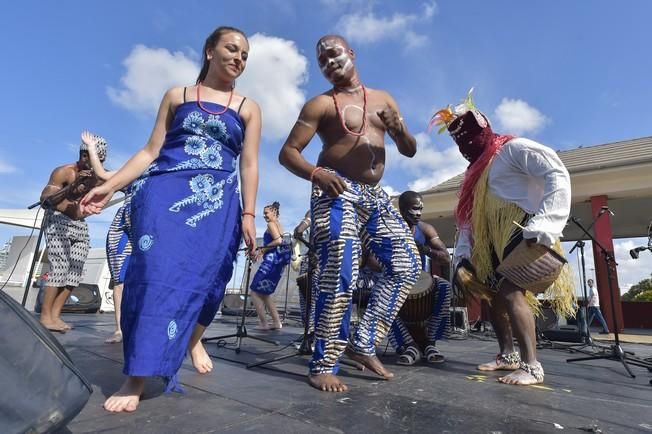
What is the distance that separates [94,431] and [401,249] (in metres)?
1.61

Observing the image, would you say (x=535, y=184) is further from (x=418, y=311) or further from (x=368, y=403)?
(x=368, y=403)

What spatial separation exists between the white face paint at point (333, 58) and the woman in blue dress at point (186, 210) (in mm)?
468

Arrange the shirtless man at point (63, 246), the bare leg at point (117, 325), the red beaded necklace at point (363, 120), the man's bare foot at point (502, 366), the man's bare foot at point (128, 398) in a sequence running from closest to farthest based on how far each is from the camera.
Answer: the man's bare foot at point (128, 398)
the red beaded necklace at point (363, 120)
the man's bare foot at point (502, 366)
the bare leg at point (117, 325)
the shirtless man at point (63, 246)

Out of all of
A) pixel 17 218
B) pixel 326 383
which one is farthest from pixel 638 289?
pixel 17 218

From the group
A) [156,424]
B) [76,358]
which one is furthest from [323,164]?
[76,358]

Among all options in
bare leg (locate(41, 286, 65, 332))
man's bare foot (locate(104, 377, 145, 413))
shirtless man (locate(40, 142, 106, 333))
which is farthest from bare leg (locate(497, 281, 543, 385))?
bare leg (locate(41, 286, 65, 332))

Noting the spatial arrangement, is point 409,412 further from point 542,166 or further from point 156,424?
point 542,166

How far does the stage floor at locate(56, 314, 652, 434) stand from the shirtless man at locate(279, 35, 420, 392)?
293 millimetres

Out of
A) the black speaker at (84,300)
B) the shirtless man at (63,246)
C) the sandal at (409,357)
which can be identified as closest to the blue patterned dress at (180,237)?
the sandal at (409,357)

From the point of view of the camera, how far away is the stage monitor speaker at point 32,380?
32.0 inches

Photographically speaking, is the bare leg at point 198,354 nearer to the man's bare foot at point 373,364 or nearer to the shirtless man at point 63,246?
the man's bare foot at point 373,364

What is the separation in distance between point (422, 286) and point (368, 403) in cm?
165

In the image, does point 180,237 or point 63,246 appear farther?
point 63,246

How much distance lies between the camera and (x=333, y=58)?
7.70ft
